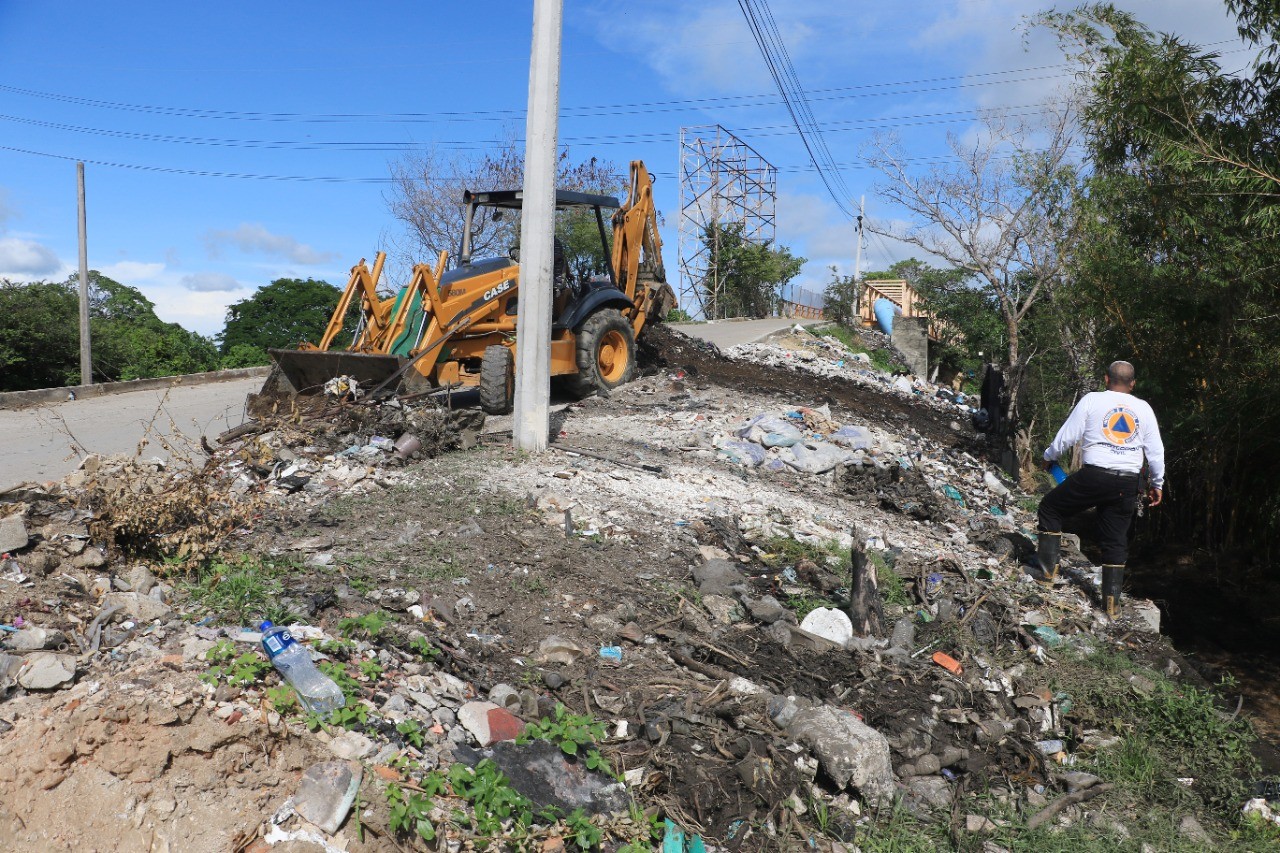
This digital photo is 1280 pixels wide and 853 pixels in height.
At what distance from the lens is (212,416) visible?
10.7 meters

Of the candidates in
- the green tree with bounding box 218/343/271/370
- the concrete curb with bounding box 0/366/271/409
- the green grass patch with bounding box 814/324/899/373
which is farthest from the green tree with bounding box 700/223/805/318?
the concrete curb with bounding box 0/366/271/409

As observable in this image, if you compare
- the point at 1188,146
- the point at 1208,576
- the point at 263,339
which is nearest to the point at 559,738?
the point at 1188,146

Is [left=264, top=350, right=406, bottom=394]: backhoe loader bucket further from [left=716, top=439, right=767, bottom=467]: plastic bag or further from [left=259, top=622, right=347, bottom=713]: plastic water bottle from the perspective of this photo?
[left=259, top=622, right=347, bottom=713]: plastic water bottle

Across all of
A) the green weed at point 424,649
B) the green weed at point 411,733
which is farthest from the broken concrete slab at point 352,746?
the green weed at point 424,649

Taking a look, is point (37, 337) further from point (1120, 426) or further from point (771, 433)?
point (1120, 426)

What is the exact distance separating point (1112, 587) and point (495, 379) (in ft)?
17.8

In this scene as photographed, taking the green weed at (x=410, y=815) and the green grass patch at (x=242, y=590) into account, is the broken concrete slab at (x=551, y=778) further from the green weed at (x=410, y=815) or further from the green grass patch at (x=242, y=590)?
the green grass patch at (x=242, y=590)

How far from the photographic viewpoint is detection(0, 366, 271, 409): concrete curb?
11.2 meters

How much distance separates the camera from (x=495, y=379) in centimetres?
887

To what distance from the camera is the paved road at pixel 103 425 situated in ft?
24.2

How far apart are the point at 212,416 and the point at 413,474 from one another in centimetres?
504

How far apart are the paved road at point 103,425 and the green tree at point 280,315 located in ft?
22.5

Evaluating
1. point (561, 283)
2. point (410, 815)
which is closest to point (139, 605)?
point (410, 815)

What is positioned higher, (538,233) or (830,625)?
(538,233)
